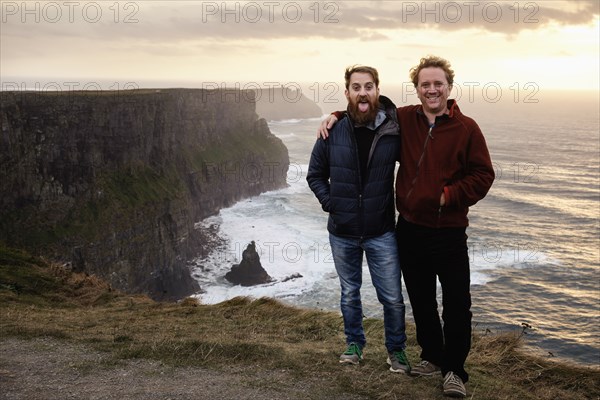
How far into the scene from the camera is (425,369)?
287 inches

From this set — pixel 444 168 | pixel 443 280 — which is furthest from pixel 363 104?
pixel 443 280

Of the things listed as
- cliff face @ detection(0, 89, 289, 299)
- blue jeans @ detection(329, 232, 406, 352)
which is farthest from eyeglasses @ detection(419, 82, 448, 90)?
cliff face @ detection(0, 89, 289, 299)

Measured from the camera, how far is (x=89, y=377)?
741cm

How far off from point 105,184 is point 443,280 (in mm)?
44278

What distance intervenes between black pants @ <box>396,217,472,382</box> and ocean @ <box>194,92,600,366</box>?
11.7 meters

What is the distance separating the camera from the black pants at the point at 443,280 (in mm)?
6531

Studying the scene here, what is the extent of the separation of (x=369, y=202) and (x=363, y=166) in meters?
0.45

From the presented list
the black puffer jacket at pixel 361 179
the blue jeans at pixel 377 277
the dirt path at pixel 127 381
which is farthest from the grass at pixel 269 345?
the black puffer jacket at pixel 361 179

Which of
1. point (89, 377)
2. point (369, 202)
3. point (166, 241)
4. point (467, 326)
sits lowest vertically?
point (166, 241)

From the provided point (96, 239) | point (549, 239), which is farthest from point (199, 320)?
point (549, 239)

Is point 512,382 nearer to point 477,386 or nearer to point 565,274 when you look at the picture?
point 477,386

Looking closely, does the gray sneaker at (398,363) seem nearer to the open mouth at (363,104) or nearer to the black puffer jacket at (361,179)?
the black puffer jacket at (361,179)

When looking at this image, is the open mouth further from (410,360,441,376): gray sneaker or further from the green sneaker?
(410,360,441,376): gray sneaker

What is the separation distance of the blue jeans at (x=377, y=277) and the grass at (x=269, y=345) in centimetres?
63
